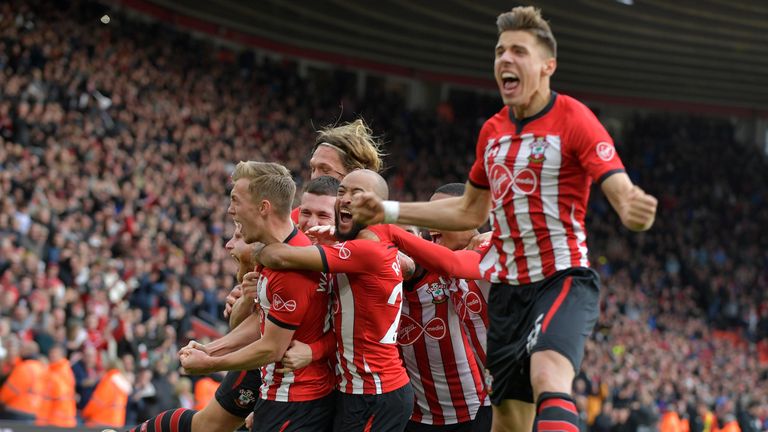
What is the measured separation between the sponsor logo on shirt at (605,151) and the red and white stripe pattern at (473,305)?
162 centimetres

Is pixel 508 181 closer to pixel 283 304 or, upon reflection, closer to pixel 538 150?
pixel 538 150

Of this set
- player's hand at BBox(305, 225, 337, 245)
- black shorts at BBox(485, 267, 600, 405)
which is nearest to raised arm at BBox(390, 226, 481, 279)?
player's hand at BBox(305, 225, 337, 245)

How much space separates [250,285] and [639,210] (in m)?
2.08

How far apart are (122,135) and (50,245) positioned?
3.85m

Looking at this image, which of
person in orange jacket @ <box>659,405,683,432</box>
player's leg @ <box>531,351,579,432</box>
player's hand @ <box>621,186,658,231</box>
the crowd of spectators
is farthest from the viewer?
person in orange jacket @ <box>659,405,683,432</box>

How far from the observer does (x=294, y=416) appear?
4848mm

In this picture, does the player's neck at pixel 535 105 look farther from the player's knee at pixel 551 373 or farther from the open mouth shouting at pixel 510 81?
the player's knee at pixel 551 373

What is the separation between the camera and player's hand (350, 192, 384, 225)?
420cm

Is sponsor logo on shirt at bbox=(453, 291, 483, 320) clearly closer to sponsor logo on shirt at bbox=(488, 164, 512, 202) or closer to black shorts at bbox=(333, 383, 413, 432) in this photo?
black shorts at bbox=(333, 383, 413, 432)

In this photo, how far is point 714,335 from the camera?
28000mm

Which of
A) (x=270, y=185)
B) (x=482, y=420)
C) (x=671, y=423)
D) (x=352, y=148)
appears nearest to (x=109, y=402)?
(x=352, y=148)

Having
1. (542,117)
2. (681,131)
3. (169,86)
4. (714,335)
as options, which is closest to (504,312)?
(542,117)

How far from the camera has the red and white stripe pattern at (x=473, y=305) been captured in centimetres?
560

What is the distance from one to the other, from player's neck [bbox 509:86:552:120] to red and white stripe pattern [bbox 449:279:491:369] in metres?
1.45
